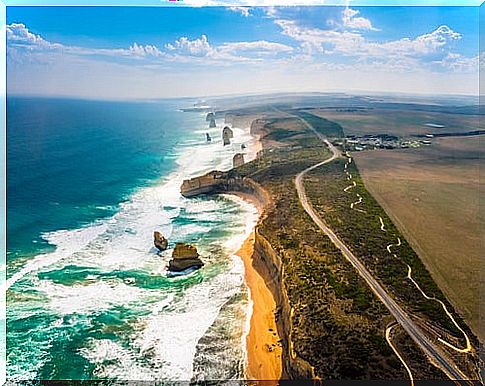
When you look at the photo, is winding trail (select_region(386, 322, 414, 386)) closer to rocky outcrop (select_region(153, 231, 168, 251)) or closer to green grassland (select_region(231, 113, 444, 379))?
green grassland (select_region(231, 113, 444, 379))

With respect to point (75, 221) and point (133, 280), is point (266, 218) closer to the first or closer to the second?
point (133, 280)

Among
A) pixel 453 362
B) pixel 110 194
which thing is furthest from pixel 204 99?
pixel 453 362

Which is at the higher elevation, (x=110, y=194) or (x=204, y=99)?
(x=204, y=99)

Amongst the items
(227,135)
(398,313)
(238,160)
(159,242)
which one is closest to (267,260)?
Result: (159,242)

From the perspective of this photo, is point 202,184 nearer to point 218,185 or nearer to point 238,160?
point 218,185

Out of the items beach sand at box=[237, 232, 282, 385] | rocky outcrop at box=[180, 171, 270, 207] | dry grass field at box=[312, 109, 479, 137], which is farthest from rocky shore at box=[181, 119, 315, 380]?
dry grass field at box=[312, 109, 479, 137]

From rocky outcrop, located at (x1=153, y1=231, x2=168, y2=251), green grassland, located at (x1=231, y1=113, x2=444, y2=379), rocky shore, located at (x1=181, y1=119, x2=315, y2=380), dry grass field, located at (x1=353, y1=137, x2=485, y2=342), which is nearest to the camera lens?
green grassland, located at (x1=231, y1=113, x2=444, y2=379)

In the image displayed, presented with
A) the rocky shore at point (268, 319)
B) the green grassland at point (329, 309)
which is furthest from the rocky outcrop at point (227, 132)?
the green grassland at point (329, 309)
